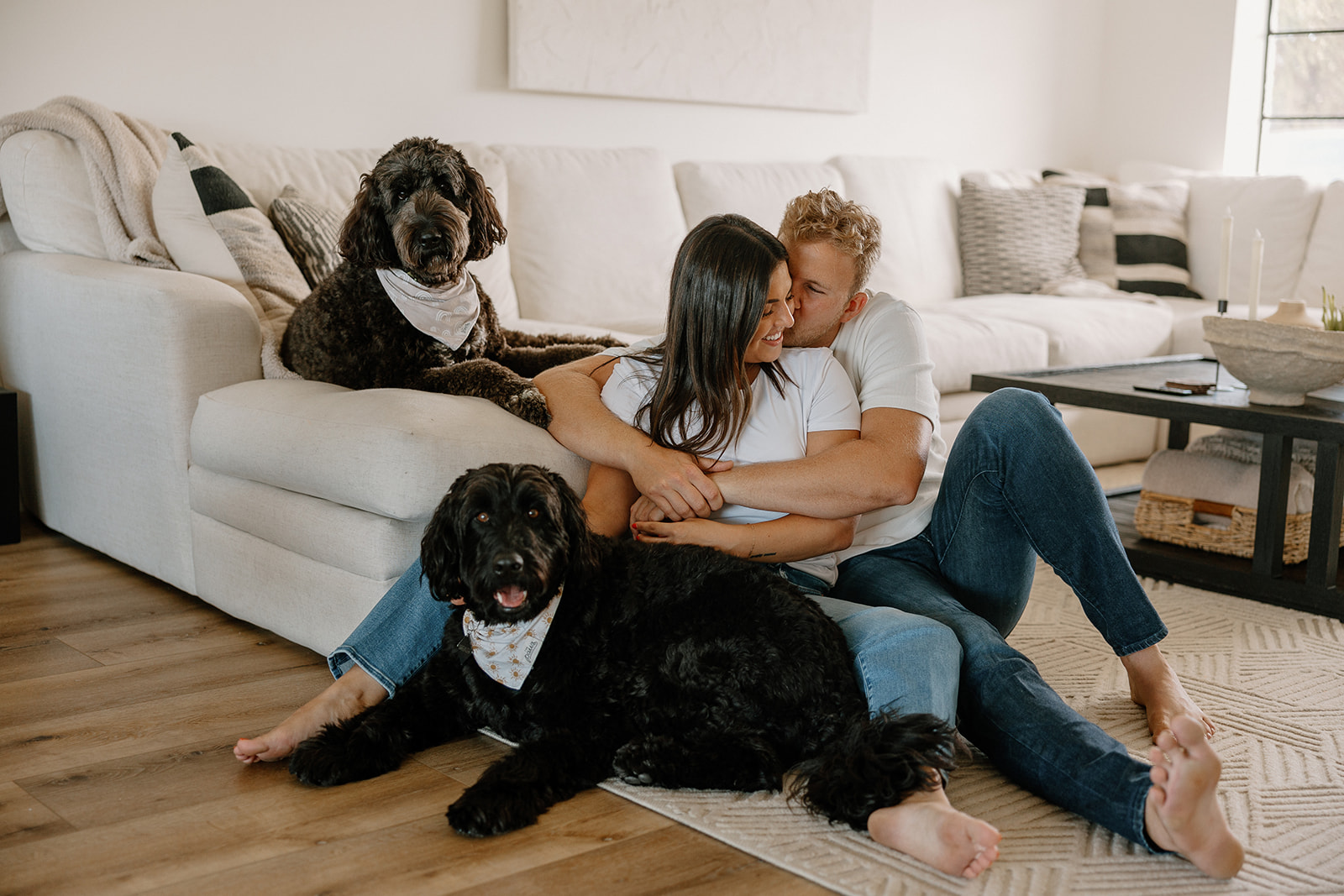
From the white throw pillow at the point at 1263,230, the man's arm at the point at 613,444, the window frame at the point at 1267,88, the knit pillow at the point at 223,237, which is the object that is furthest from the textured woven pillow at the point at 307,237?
the window frame at the point at 1267,88

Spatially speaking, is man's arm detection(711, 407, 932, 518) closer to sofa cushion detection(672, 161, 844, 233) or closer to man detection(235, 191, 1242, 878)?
man detection(235, 191, 1242, 878)

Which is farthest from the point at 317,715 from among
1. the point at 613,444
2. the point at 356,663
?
the point at 613,444

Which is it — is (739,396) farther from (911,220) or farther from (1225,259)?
(911,220)

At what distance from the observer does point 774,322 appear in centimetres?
173

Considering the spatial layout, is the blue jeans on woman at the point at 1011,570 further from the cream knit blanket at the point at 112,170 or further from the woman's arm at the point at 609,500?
the cream knit blanket at the point at 112,170

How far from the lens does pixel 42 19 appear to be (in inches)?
118

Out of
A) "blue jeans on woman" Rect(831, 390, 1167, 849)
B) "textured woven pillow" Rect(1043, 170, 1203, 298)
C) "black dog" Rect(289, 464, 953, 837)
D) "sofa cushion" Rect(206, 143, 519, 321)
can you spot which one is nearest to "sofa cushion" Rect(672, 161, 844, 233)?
"sofa cushion" Rect(206, 143, 519, 321)

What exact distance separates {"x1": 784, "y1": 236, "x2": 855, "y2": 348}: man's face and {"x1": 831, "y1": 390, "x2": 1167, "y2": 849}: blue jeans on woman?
11.1 inches

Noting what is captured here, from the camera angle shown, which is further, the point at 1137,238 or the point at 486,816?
the point at 1137,238

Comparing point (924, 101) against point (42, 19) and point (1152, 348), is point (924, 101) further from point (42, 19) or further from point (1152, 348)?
point (42, 19)

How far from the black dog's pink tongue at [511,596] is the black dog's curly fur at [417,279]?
578 mm

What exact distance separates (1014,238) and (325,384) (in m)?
3.23

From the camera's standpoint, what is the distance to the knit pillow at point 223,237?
100 inches

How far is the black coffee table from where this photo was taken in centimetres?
245
